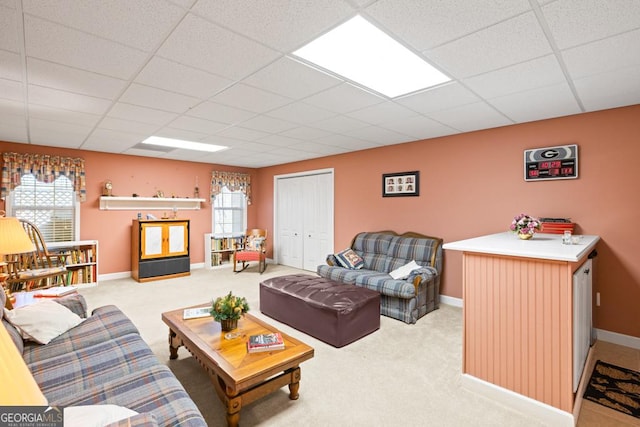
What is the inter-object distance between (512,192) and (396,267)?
175cm

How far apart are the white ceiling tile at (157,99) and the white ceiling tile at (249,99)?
30cm

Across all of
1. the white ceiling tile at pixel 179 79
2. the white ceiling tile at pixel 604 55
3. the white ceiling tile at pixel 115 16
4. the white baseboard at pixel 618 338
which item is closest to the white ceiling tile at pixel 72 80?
the white ceiling tile at pixel 179 79

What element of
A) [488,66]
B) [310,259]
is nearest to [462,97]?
[488,66]

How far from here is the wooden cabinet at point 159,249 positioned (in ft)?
18.5

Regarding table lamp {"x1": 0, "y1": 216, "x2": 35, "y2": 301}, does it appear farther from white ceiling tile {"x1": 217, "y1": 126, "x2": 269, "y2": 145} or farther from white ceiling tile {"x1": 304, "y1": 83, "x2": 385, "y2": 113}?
white ceiling tile {"x1": 304, "y1": 83, "x2": 385, "y2": 113}

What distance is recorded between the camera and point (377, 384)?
2.43m

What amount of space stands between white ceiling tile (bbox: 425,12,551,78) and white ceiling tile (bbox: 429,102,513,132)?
35.8 inches

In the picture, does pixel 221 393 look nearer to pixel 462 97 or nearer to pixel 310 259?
Answer: pixel 462 97

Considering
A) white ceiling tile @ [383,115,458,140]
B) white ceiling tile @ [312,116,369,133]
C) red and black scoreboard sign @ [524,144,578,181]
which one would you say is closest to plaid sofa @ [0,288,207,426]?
white ceiling tile @ [312,116,369,133]

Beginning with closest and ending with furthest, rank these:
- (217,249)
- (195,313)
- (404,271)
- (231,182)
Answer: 1. (195,313)
2. (404,271)
3. (217,249)
4. (231,182)

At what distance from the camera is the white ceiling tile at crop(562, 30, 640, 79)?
1911 mm

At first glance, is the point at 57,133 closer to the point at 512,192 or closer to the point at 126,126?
the point at 126,126

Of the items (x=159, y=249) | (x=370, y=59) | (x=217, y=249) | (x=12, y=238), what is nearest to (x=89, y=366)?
(x=12, y=238)

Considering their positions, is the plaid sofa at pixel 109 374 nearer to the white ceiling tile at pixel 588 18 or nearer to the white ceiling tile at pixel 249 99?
the white ceiling tile at pixel 249 99
